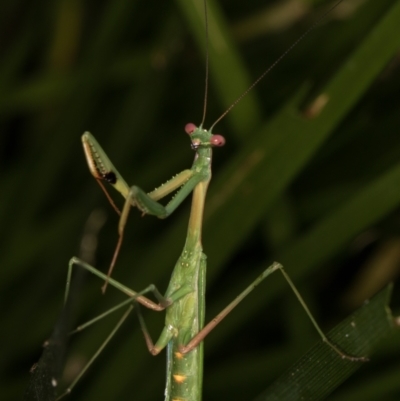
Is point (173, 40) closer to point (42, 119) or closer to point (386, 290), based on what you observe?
point (42, 119)

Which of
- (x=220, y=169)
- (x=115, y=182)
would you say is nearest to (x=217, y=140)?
(x=115, y=182)

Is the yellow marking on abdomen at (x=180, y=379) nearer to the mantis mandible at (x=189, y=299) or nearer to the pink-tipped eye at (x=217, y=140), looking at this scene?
the mantis mandible at (x=189, y=299)

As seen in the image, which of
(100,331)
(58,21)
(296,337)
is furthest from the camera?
(58,21)

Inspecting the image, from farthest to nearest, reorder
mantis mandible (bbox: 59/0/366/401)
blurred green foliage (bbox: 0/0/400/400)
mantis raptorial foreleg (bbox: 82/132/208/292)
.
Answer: blurred green foliage (bbox: 0/0/400/400), mantis mandible (bbox: 59/0/366/401), mantis raptorial foreleg (bbox: 82/132/208/292)

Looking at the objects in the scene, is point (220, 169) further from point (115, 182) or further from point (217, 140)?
point (115, 182)

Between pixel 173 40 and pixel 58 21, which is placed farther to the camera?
pixel 58 21

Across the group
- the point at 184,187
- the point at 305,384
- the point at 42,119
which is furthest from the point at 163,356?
the point at 42,119

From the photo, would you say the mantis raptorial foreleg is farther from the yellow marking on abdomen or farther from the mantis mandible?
the yellow marking on abdomen

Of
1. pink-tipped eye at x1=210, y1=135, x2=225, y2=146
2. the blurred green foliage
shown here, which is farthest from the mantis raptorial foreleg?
the blurred green foliage
